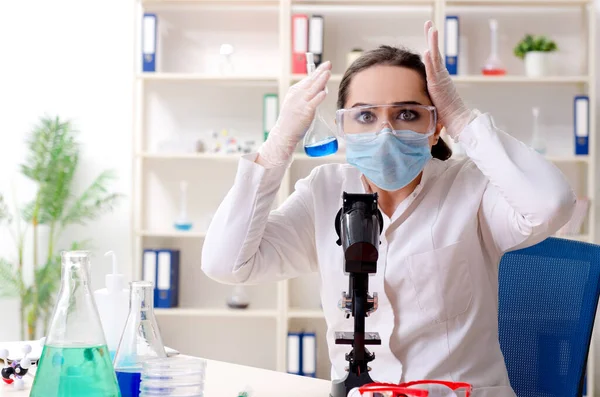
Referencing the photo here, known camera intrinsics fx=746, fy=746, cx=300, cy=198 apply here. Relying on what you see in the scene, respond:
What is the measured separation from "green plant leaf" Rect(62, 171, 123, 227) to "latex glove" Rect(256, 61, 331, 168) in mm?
2474

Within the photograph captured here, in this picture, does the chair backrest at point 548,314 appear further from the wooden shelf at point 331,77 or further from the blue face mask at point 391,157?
the wooden shelf at point 331,77

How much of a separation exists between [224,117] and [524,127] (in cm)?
161

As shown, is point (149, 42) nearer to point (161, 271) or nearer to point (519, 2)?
point (161, 271)

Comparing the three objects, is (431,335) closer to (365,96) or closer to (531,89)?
(365,96)

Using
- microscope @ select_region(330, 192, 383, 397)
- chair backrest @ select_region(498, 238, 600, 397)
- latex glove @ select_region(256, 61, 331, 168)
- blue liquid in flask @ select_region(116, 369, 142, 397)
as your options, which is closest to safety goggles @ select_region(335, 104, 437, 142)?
latex glove @ select_region(256, 61, 331, 168)

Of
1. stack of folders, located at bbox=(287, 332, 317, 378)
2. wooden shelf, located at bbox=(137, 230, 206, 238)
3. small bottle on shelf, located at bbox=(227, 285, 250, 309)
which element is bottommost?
stack of folders, located at bbox=(287, 332, 317, 378)

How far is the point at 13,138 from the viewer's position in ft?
13.5

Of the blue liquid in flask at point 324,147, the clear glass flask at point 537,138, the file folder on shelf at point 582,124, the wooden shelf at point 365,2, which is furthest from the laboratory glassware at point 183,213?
the blue liquid in flask at point 324,147

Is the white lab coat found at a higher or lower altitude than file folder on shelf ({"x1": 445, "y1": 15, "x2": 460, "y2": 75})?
lower

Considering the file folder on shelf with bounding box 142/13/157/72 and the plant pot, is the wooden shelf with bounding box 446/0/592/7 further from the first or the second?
the file folder on shelf with bounding box 142/13/157/72

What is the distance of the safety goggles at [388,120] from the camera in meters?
1.61

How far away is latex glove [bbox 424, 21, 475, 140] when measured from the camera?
1586 mm

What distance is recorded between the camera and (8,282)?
3814 mm

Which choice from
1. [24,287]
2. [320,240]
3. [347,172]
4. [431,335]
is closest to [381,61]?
[347,172]
